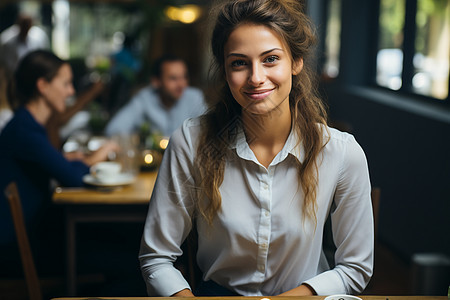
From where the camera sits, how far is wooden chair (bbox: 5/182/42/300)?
71.2 inches

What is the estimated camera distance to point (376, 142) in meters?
4.11

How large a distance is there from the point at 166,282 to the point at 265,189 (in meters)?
0.34

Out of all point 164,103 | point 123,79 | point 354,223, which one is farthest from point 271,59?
point 123,79

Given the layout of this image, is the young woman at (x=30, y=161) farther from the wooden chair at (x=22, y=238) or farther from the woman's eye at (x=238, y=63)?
the woman's eye at (x=238, y=63)

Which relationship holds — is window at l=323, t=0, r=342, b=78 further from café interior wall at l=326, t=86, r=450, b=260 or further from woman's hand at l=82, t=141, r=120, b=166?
woman's hand at l=82, t=141, r=120, b=166

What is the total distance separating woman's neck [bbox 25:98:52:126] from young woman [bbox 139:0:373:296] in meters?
1.24

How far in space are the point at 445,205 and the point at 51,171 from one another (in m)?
2.06

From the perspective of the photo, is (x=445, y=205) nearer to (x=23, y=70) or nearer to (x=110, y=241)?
(x=110, y=241)

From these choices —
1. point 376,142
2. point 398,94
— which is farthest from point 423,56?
point 376,142

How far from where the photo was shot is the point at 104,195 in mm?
2246

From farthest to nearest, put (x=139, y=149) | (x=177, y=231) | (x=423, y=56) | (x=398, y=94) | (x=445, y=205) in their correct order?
(x=398, y=94) < (x=423, y=56) < (x=445, y=205) < (x=139, y=149) < (x=177, y=231)

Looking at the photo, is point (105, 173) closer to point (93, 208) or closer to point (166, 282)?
point (93, 208)

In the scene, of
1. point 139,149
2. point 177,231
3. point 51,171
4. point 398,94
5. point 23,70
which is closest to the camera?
point 177,231

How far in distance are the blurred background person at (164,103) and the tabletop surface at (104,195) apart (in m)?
1.39
